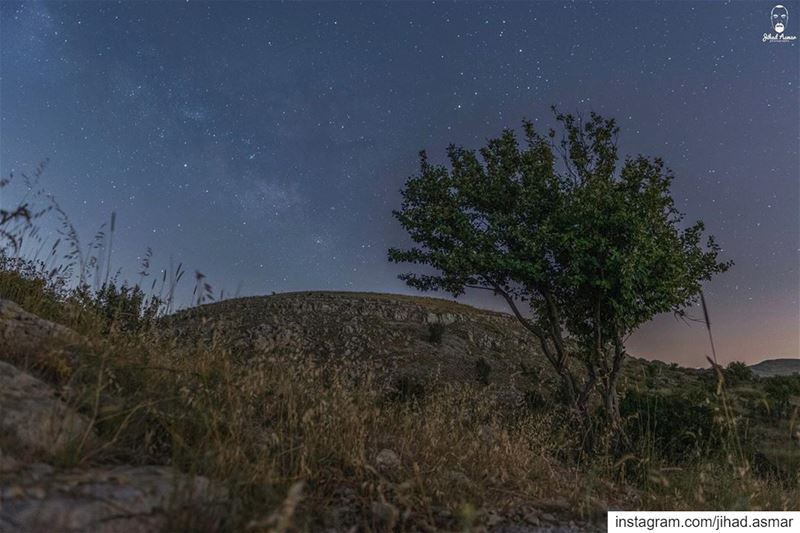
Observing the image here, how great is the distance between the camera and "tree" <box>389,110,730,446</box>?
1150 centimetres

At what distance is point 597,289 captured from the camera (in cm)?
1208

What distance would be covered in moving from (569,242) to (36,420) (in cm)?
1025

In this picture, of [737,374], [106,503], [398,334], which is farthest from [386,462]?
[737,374]

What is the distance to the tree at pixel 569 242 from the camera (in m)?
11.5

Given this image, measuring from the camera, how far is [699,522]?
15.6ft

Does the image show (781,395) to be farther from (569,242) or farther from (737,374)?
(569,242)

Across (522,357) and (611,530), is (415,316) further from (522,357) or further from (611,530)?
(611,530)

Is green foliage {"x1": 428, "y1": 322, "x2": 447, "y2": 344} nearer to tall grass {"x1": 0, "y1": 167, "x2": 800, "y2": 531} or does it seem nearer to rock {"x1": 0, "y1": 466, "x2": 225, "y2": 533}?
tall grass {"x1": 0, "y1": 167, "x2": 800, "y2": 531}

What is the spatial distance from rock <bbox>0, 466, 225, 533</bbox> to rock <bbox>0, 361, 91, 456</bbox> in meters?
0.42

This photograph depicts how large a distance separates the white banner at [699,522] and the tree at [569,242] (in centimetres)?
600

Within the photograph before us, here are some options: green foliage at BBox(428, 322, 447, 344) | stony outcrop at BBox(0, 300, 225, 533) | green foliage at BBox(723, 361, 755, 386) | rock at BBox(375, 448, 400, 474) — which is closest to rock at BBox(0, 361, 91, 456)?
stony outcrop at BBox(0, 300, 225, 533)

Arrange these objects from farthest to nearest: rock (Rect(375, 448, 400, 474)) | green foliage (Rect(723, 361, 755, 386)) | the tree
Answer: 1. green foliage (Rect(723, 361, 755, 386))
2. the tree
3. rock (Rect(375, 448, 400, 474))

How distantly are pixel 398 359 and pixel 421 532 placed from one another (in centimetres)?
1631

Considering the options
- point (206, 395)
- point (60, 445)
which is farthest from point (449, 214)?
point (60, 445)
